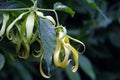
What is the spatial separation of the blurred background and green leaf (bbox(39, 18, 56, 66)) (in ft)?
2.09

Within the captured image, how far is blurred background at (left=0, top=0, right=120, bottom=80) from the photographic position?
157 cm

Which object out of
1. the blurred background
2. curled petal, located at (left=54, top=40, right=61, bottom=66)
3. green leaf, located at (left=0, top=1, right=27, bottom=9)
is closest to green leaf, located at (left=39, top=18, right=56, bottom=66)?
curled petal, located at (left=54, top=40, right=61, bottom=66)

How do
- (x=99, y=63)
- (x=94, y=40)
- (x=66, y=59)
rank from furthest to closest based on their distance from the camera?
1. (x=99, y=63)
2. (x=94, y=40)
3. (x=66, y=59)

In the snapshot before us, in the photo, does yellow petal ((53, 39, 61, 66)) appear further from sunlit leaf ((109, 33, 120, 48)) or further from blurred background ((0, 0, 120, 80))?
sunlit leaf ((109, 33, 120, 48))

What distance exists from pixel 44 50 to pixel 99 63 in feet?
4.40

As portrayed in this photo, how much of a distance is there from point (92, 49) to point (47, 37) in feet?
3.82

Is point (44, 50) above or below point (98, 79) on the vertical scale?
below

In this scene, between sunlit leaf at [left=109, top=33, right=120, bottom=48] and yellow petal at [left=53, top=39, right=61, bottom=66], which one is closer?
yellow petal at [left=53, top=39, right=61, bottom=66]

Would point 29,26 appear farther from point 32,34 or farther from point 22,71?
point 22,71

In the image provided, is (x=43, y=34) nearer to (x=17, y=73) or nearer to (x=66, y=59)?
(x=66, y=59)

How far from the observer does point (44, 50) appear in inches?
28.5

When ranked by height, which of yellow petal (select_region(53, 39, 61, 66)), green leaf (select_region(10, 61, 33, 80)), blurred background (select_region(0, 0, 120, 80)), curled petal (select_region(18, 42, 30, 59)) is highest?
blurred background (select_region(0, 0, 120, 80))

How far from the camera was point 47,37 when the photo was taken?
2.42ft

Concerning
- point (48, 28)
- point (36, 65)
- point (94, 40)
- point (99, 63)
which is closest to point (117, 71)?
point (99, 63)
